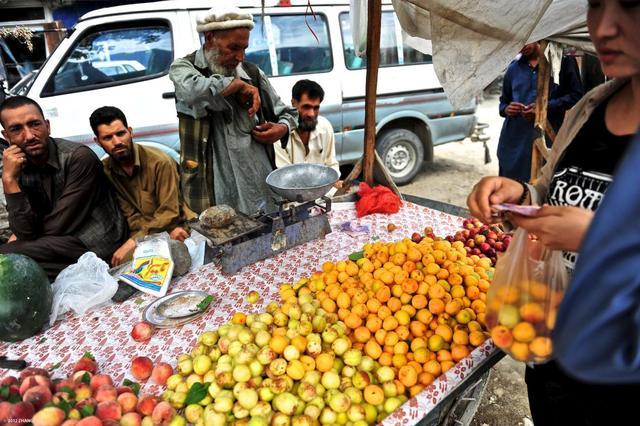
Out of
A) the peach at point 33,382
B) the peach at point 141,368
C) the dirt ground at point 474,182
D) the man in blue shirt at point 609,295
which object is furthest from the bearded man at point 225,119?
the man in blue shirt at point 609,295

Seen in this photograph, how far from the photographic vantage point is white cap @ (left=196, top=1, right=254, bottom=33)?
2.74 m

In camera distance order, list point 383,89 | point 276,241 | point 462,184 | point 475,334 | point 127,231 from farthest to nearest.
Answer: point 462,184 < point 383,89 < point 127,231 < point 276,241 < point 475,334

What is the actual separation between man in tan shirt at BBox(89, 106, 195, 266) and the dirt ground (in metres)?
2.73

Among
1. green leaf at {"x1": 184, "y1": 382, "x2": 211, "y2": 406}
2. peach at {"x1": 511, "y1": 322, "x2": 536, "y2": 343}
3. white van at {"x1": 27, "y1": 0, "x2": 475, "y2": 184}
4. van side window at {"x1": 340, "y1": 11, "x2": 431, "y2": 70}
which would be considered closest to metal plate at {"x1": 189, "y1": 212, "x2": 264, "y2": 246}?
green leaf at {"x1": 184, "y1": 382, "x2": 211, "y2": 406}

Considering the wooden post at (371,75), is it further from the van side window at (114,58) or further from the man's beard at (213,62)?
the van side window at (114,58)

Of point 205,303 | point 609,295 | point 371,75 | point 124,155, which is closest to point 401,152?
point 371,75

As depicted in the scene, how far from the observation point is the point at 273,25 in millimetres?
5043

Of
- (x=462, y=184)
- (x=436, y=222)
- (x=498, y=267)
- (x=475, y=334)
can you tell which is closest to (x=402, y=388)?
(x=475, y=334)

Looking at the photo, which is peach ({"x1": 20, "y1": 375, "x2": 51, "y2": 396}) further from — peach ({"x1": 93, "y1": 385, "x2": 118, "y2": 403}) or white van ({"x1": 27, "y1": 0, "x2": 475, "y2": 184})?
white van ({"x1": 27, "y1": 0, "x2": 475, "y2": 184})

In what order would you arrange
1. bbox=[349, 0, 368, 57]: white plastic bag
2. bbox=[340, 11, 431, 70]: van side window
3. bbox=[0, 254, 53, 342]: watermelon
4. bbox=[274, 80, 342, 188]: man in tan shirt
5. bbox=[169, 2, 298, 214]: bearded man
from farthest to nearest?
bbox=[340, 11, 431, 70]: van side window < bbox=[274, 80, 342, 188]: man in tan shirt < bbox=[349, 0, 368, 57]: white plastic bag < bbox=[169, 2, 298, 214]: bearded man < bbox=[0, 254, 53, 342]: watermelon

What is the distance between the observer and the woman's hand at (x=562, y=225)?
939 millimetres

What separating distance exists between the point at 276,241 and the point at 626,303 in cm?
205

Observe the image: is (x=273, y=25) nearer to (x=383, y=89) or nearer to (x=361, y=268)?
(x=383, y=89)

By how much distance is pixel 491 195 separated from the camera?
4.76 feet
